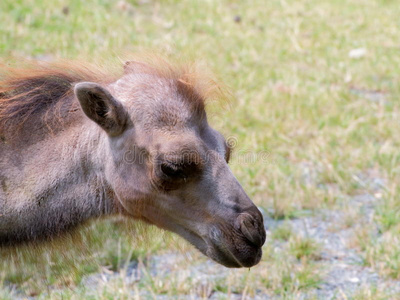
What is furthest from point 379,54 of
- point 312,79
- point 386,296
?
point 386,296

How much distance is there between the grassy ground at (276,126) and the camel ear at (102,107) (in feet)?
1.75

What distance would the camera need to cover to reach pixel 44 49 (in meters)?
7.44

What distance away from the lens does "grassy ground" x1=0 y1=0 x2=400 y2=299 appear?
412 centimetres

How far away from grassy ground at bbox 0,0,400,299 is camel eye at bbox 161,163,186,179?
493 millimetres

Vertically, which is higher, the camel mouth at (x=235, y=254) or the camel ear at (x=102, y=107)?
the camel ear at (x=102, y=107)

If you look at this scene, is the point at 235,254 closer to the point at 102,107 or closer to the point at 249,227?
the point at 249,227

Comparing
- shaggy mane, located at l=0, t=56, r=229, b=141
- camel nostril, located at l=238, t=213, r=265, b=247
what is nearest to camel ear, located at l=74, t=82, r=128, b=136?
shaggy mane, located at l=0, t=56, r=229, b=141

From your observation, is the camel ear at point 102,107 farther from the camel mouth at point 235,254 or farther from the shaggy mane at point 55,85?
the camel mouth at point 235,254

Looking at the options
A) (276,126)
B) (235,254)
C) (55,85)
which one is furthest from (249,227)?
(276,126)

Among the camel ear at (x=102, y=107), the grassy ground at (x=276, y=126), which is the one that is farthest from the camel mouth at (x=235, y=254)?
the camel ear at (x=102, y=107)

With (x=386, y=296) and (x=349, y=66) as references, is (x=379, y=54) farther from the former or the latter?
(x=386, y=296)

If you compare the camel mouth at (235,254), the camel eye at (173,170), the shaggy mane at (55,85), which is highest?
the shaggy mane at (55,85)

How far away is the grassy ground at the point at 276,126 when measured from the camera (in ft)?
13.5

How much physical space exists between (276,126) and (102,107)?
3.83 metres
